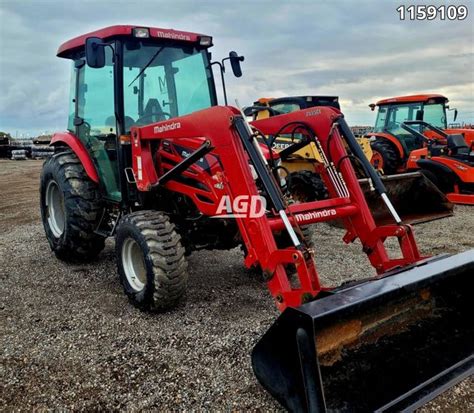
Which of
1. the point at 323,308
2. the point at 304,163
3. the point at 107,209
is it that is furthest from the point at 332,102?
the point at 323,308

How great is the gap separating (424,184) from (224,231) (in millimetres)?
3612

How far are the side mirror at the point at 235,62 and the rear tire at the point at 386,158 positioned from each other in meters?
7.25

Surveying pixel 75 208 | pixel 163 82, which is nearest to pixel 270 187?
pixel 163 82

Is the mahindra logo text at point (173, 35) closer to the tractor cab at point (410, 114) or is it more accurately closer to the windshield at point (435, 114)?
the tractor cab at point (410, 114)

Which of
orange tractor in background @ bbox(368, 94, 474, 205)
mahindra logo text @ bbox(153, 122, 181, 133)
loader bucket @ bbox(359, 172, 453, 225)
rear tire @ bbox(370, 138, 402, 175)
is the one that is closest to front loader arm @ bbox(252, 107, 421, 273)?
mahindra logo text @ bbox(153, 122, 181, 133)

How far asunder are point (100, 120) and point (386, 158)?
27.5ft

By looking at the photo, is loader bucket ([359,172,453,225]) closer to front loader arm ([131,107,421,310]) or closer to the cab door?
front loader arm ([131,107,421,310])

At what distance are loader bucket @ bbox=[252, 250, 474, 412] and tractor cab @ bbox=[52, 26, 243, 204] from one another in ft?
8.57

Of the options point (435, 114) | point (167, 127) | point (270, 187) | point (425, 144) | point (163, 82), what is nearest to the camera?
point (270, 187)

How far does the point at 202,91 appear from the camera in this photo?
4785 mm

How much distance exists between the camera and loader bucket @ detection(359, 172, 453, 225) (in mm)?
6480

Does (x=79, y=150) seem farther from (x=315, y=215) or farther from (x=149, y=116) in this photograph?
(x=315, y=215)

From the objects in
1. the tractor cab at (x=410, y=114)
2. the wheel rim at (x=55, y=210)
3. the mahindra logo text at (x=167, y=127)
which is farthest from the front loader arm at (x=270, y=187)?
the tractor cab at (x=410, y=114)

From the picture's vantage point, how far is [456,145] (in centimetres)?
888
